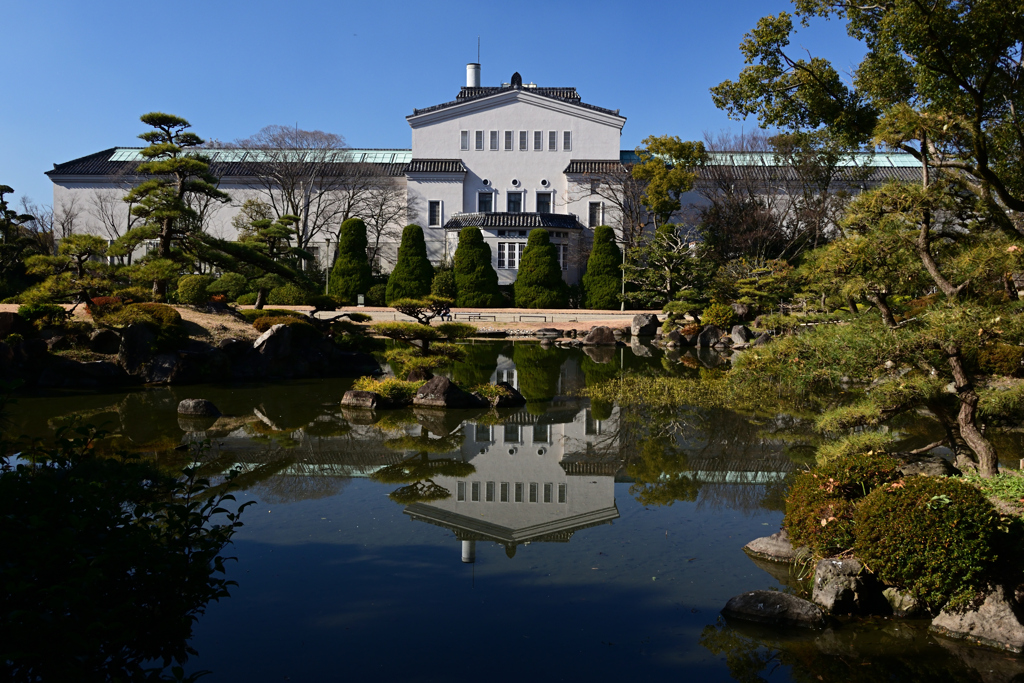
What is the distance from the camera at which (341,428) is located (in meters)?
10.5

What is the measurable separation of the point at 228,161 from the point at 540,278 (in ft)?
62.3

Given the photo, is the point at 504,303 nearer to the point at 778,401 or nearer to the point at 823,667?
the point at 778,401

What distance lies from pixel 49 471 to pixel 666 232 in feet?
97.3

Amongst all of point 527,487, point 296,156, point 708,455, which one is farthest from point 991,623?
point 296,156

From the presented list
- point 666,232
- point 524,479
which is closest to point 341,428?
point 524,479

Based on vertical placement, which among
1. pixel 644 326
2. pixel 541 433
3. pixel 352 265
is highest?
pixel 352 265

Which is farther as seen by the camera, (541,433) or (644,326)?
(644,326)

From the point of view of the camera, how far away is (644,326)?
87.7 ft

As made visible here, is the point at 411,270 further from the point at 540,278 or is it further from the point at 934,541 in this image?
the point at 934,541

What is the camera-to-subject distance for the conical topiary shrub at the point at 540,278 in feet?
110

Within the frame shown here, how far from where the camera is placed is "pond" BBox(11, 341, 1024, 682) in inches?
169

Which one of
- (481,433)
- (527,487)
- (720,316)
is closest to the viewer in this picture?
(527,487)

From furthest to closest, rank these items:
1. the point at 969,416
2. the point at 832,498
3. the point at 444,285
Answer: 1. the point at 444,285
2. the point at 969,416
3. the point at 832,498

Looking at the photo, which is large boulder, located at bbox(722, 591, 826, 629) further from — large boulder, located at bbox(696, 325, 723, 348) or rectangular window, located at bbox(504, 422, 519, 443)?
large boulder, located at bbox(696, 325, 723, 348)
